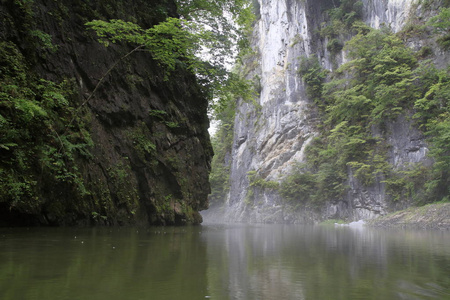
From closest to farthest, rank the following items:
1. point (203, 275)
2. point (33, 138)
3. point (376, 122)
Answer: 1. point (203, 275)
2. point (33, 138)
3. point (376, 122)

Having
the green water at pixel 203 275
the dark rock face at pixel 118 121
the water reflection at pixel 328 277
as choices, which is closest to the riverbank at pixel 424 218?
the dark rock face at pixel 118 121

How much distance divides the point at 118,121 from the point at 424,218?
45.7 feet

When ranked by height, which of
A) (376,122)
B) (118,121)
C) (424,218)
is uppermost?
(376,122)

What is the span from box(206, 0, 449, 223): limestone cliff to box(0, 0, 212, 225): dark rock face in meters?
14.0

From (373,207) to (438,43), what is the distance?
12095 mm

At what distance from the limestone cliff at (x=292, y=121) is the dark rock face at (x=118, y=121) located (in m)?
14.0

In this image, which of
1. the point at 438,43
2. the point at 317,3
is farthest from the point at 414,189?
the point at 317,3

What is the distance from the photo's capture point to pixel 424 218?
14.4 metres

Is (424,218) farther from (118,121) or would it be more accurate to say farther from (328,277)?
(328,277)

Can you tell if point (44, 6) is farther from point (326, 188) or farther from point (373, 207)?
point (326, 188)

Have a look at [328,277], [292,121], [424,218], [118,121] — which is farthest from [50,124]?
[292,121]

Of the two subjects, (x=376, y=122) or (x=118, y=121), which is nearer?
(x=118, y=121)

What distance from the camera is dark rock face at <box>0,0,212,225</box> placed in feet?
22.7

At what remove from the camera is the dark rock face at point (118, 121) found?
6934mm
